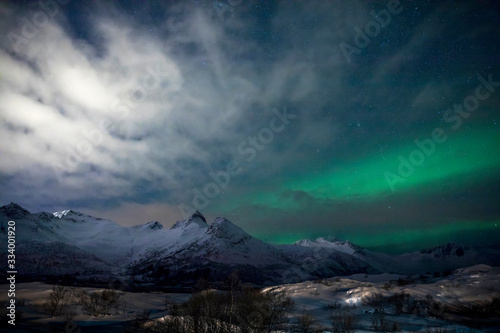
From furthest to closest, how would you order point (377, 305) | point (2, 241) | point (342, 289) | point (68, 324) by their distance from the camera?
point (2, 241) < point (342, 289) < point (377, 305) < point (68, 324)

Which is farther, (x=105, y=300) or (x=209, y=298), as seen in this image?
(x=105, y=300)

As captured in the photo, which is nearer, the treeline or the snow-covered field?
the treeline

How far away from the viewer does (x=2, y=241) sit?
171000mm

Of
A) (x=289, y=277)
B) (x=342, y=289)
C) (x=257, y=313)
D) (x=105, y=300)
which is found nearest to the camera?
(x=257, y=313)

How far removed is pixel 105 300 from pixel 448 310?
5075 cm

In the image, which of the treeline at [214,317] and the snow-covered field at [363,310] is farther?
the snow-covered field at [363,310]

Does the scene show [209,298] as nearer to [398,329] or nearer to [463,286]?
[398,329]

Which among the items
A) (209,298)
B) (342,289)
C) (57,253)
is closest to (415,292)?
(342,289)

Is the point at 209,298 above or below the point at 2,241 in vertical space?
below

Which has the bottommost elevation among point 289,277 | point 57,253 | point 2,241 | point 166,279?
point 289,277

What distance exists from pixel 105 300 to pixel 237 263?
162 m

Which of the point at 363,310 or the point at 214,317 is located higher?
the point at 214,317

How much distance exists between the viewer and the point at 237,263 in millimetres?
189625

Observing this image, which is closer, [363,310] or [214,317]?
[214,317]
